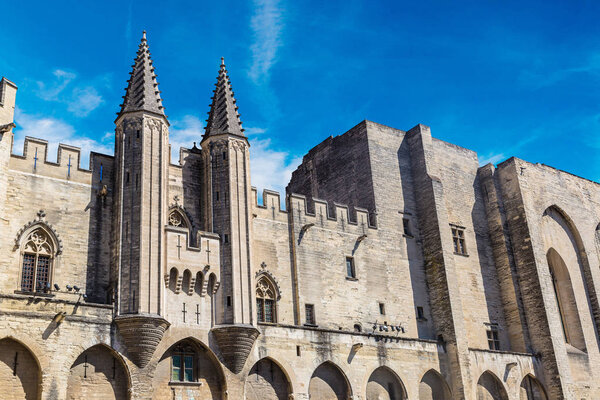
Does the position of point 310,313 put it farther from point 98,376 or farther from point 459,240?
point 459,240

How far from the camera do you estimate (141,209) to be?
83.0 feet

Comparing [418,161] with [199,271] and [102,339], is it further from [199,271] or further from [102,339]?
[102,339]

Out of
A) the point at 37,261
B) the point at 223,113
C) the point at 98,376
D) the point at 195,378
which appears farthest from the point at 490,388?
the point at 37,261

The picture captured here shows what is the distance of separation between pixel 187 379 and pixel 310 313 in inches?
281

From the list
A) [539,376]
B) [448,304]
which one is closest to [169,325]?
[448,304]

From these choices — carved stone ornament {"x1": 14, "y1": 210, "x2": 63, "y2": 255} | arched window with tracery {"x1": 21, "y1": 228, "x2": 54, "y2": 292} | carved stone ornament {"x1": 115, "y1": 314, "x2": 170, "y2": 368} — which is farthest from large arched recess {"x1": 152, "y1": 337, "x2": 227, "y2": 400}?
carved stone ornament {"x1": 14, "y1": 210, "x2": 63, "y2": 255}

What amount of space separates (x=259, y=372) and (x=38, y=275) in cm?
890

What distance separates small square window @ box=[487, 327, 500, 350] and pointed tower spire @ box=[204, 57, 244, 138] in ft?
56.4

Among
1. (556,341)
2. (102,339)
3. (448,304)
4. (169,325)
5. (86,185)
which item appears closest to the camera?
(102,339)

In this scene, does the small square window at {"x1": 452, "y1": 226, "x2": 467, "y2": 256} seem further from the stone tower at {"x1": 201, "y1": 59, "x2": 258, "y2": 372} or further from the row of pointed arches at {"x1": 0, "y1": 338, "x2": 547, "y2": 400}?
the stone tower at {"x1": 201, "y1": 59, "x2": 258, "y2": 372}

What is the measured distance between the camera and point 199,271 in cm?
2589

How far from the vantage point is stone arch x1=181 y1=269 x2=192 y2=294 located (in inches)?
1006

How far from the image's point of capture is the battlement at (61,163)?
2573cm

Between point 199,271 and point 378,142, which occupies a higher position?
point 378,142
